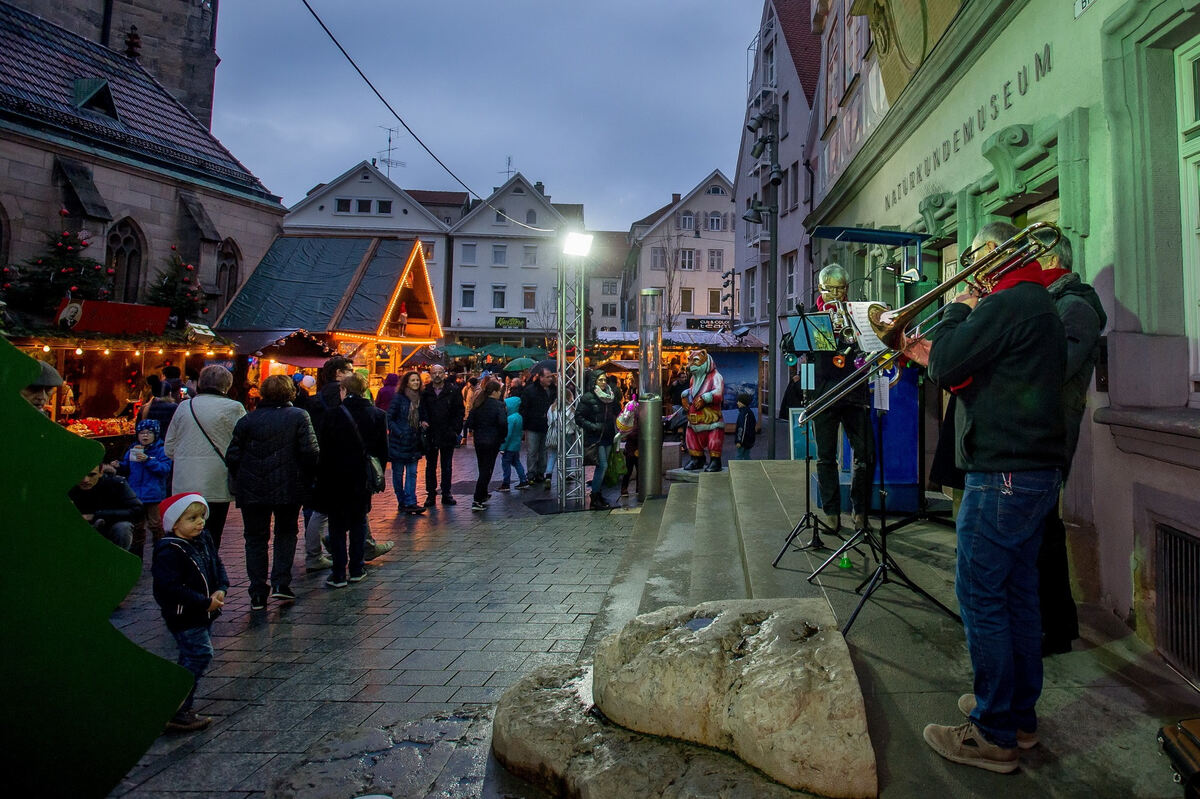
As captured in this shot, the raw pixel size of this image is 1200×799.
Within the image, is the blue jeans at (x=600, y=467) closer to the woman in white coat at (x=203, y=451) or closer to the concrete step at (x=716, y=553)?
the concrete step at (x=716, y=553)

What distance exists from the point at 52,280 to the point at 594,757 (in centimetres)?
1780

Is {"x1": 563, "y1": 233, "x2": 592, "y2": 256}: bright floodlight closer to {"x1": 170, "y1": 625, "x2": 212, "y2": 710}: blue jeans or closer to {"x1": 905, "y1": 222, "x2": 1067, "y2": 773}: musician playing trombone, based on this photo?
{"x1": 170, "y1": 625, "x2": 212, "y2": 710}: blue jeans

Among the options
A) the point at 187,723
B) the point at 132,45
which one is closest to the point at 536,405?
the point at 187,723

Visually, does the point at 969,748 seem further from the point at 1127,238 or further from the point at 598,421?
the point at 598,421

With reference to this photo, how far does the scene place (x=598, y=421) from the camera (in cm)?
1026

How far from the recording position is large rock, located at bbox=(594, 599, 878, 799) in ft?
7.27

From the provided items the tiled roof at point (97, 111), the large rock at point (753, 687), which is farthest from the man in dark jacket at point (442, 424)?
the tiled roof at point (97, 111)

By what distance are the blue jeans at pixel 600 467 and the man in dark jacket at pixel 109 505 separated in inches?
233

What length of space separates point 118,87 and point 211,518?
23.6 m

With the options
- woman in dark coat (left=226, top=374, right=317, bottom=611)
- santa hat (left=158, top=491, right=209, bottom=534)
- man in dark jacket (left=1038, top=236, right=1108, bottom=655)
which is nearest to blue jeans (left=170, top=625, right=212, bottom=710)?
santa hat (left=158, top=491, right=209, bottom=534)

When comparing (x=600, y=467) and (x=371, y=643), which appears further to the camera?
(x=600, y=467)

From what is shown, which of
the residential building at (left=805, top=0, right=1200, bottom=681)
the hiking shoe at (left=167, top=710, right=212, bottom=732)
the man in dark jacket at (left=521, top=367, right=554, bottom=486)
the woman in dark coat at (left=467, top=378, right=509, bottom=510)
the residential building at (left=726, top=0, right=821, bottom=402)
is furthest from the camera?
the residential building at (left=726, top=0, right=821, bottom=402)

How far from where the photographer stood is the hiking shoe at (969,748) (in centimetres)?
225

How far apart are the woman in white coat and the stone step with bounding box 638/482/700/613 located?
138 inches
